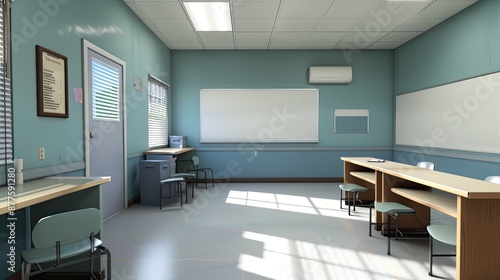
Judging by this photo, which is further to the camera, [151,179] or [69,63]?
[151,179]

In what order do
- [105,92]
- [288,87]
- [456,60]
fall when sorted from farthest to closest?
[288,87] → [456,60] → [105,92]

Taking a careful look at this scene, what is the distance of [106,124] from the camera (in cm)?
411

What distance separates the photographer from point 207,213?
14.8 ft

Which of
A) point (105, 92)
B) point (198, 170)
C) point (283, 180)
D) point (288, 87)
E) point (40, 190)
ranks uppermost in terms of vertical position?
point (288, 87)

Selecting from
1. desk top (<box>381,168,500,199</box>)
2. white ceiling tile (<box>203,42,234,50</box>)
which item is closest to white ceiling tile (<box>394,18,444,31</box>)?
white ceiling tile (<box>203,42,234,50</box>)

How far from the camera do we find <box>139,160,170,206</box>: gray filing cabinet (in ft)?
16.3

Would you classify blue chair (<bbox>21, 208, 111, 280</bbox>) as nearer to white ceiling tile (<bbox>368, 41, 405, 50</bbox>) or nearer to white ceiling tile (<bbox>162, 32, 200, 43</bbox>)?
white ceiling tile (<bbox>162, 32, 200, 43</bbox>)

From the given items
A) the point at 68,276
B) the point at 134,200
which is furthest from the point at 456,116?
the point at 68,276

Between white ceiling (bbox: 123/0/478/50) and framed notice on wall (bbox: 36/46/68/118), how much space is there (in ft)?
6.60

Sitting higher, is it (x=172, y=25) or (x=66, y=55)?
(x=172, y=25)

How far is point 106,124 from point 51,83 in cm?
123

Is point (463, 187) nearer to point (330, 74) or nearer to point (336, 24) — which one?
point (336, 24)

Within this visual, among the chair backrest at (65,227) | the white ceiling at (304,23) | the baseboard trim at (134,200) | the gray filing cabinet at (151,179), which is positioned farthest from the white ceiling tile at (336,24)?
the chair backrest at (65,227)

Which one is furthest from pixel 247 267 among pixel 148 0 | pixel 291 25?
pixel 291 25
